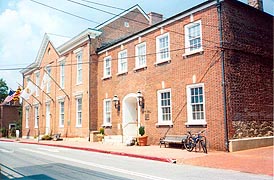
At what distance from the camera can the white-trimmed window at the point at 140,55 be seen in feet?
64.7

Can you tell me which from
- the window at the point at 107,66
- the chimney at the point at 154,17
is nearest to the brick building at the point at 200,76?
the window at the point at 107,66

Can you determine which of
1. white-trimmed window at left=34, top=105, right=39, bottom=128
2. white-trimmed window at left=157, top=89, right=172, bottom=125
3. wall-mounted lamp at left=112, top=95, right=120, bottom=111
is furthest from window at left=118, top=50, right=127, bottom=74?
white-trimmed window at left=34, top=105, right=39, bottom=128

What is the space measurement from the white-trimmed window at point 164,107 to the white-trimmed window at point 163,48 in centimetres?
199

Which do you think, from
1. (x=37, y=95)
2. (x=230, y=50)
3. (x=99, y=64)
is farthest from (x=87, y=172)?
(x=37, y=95)

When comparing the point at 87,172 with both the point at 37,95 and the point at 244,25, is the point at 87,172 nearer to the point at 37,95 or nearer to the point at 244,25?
the point at 244,25

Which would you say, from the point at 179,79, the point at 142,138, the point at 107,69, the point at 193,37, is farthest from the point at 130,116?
the point at 193,37

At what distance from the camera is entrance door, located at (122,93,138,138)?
67.4ft

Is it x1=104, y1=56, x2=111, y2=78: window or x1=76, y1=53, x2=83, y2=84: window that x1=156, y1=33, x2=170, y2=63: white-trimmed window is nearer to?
x1=104, y1=56, x2=111, y2=78: window

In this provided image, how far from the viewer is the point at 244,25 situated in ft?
52.0

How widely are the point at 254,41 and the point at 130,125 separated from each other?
9784mm

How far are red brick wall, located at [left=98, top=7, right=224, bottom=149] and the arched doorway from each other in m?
0.51

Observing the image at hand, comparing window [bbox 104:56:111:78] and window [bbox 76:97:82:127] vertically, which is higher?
window [bbox 104:56:111:78]

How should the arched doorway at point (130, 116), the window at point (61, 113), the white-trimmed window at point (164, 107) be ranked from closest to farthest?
the white-trimmed window at point (164, 107), the arched doorway at point (130, 116), the window at point (61, 113)

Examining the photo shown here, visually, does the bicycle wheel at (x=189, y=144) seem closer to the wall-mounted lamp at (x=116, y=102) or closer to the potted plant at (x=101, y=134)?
the wall-mounted lamp at (x=116, y=102)
